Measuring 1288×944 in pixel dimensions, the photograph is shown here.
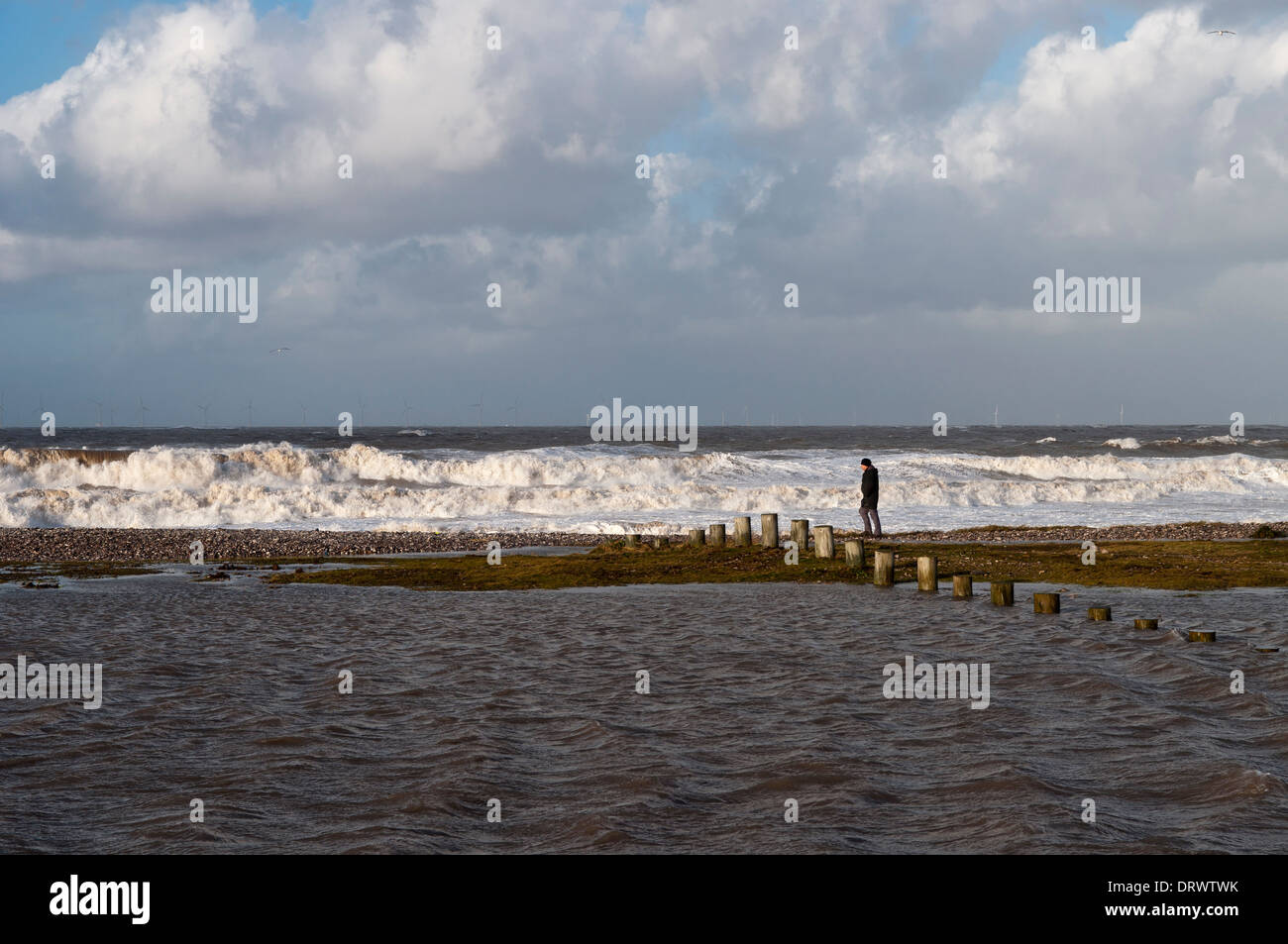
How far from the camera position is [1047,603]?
16031 mm

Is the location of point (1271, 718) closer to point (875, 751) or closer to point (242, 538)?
point (875, 751)

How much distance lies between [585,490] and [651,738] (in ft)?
109

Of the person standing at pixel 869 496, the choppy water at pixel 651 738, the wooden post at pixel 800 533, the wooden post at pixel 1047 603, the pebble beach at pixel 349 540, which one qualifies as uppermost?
the person standing at pixel 869 496

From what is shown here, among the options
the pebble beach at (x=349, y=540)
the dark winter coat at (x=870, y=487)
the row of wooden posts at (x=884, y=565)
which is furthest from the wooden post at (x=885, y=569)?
the dark winter coat at (x=870, y=487)

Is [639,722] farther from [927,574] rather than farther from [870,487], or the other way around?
[870,487]

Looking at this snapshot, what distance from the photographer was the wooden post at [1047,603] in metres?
16.0

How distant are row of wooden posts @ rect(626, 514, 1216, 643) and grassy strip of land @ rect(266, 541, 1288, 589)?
366 mm

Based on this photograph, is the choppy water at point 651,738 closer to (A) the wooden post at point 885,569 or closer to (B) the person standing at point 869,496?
(A) the wooden post at point 885,569

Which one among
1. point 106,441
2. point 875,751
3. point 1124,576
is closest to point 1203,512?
point 1124,576

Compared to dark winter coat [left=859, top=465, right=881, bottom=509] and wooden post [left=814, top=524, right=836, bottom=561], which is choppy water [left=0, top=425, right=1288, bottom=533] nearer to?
dark winter coat [left=859, top=465, right=881, bottom=509]

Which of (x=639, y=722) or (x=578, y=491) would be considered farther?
(x=578, y=491)

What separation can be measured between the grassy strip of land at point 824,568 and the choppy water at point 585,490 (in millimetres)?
9532

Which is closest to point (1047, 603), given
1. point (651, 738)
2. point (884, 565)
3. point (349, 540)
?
point (884, 565)

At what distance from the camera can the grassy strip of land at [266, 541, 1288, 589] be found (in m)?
20.1
